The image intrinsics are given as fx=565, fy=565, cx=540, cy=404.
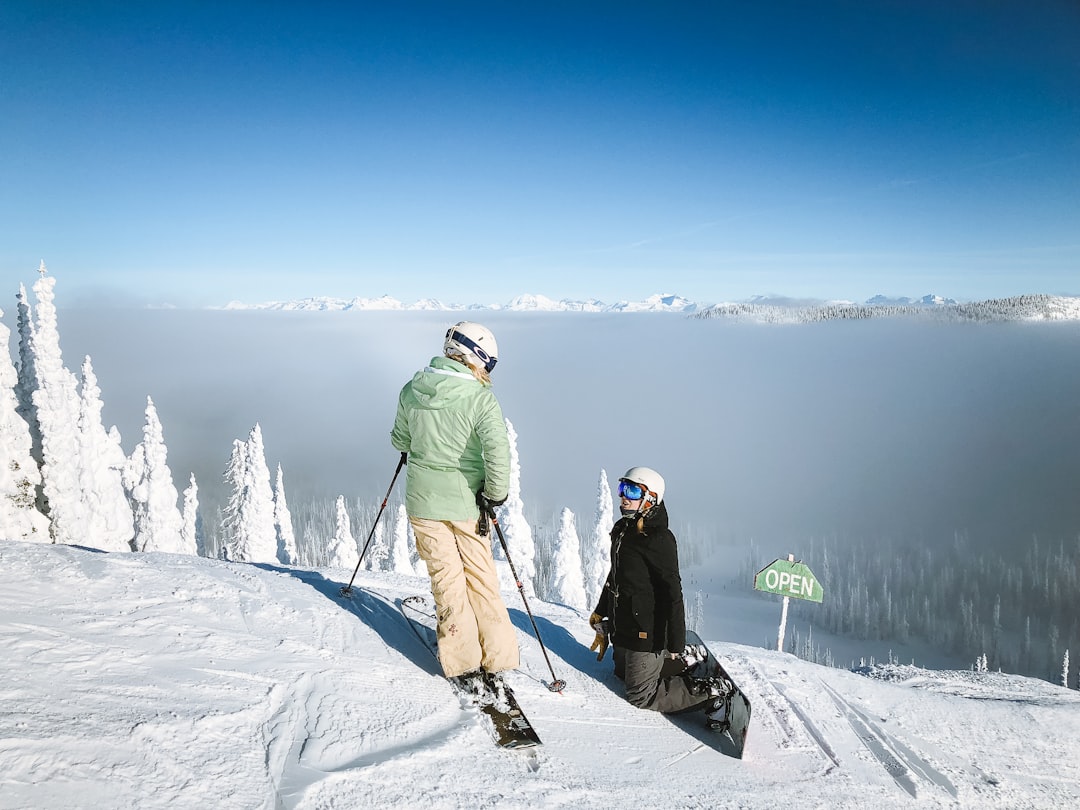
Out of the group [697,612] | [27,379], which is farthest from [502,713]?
[697,612]

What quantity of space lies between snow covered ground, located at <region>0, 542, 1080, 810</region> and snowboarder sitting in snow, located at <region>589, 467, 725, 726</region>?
28 centimetres

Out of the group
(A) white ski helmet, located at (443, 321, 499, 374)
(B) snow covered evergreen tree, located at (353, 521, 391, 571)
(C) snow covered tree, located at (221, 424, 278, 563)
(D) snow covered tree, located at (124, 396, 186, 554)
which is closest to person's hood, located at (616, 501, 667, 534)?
(A) white ski helmet, located at (443, 321, 499, 374)

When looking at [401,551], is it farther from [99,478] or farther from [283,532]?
[99,478]

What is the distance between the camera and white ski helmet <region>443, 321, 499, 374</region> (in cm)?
490

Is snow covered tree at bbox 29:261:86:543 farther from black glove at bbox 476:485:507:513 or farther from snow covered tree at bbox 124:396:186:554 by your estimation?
black glove at bbox 476:485:507:513

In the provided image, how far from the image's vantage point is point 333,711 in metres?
4.05

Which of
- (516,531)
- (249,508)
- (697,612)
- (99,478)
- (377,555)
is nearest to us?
(99,478)

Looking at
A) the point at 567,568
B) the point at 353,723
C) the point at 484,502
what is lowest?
the point at 567,568

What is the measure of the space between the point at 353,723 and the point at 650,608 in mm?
2776

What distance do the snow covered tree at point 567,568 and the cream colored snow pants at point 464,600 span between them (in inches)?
1365

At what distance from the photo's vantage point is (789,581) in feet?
27.6

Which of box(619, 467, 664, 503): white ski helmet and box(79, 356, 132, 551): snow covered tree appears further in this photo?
box(79, 356, 132, 551): snow covered tree

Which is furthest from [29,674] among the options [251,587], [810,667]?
[810,667]

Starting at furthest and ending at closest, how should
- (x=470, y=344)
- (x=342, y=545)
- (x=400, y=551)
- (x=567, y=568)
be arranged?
(x=400, y=551), (x=342, y=545), (x=567, y=568), (x=470, y=344)
